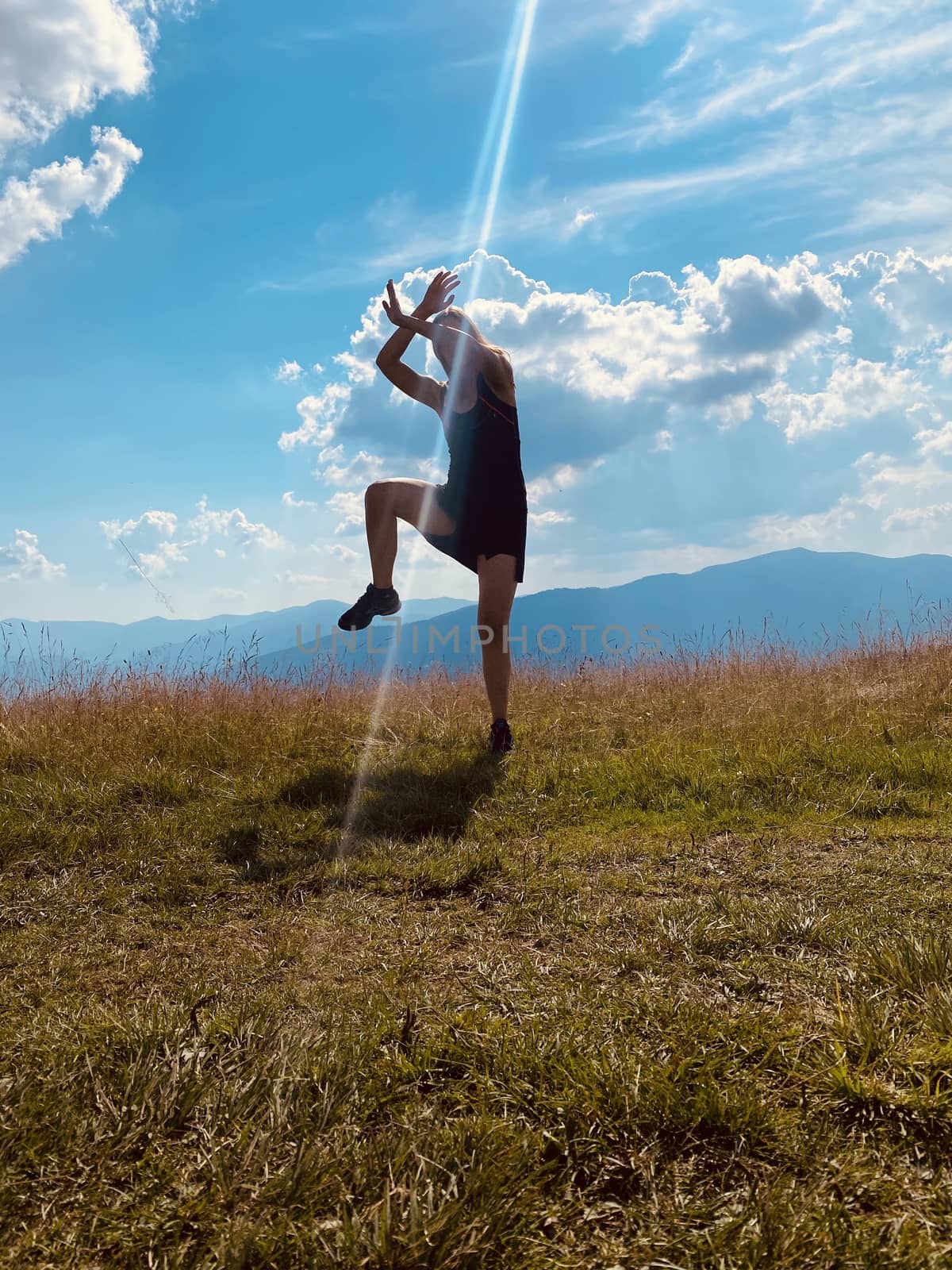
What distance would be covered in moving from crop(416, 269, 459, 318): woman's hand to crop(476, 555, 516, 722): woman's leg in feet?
5.45

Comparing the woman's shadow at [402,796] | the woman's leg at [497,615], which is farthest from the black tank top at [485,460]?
the woman's shadow at [402,796]

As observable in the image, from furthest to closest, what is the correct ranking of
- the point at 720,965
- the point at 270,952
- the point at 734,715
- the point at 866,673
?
the point at 866,673 → the point at 734,715 → the point at 270,952 → the point at 720,965

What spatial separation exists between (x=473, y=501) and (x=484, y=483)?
13 centimetres

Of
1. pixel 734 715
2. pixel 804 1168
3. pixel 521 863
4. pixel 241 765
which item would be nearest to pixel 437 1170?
pixel 804 1168

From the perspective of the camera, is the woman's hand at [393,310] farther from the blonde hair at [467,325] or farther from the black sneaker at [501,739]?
the black sneaker at [501,739]

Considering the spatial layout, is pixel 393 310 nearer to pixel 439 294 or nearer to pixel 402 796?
pixel 439 294

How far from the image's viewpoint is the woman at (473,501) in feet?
16.4

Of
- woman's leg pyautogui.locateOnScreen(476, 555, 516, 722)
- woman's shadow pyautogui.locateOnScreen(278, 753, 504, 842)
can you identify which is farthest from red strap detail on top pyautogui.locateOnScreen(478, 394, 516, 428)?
woman's shadow pyautogui.locateOnScreen(278, 753, 504, 842)

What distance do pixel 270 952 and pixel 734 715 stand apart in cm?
398

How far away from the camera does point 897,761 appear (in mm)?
4316

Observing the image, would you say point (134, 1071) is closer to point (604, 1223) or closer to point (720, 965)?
point (604, 1223)

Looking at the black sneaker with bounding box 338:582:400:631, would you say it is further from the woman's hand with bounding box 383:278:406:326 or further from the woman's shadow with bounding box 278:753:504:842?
the woman's hand with bounding box 383:278:406:326

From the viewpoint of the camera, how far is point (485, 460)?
501 cm

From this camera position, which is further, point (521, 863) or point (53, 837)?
point (53, 837)
